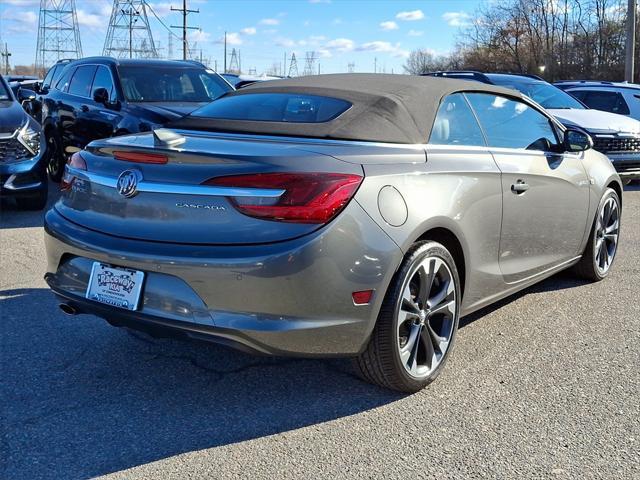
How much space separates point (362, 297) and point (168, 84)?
21.1 feet

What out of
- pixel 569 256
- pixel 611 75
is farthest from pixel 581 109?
pixel 611 75

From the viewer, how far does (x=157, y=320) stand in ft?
9.50

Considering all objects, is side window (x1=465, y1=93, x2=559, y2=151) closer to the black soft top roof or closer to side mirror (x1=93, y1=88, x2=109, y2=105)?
the black soft top roof

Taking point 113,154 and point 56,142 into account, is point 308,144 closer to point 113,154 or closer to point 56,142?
point 113,154

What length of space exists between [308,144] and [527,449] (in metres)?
1.63

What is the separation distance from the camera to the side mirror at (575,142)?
4.77 m

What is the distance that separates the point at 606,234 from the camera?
5453 mm

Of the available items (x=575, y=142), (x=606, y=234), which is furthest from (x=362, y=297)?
(x=606, y=234)

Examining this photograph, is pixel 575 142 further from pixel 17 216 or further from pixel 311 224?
pixel 17 216

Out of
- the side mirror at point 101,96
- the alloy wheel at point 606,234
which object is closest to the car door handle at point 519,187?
the alloy wheel at point 606,234

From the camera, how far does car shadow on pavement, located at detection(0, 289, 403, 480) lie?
279 cm

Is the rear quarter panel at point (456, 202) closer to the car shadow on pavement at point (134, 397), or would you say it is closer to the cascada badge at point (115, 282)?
the car shadow on pavement at point (134, 397)

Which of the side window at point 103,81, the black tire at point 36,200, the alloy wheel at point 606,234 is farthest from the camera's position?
the side window at point 103,81

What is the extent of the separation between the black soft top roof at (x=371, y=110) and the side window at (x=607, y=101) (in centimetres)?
939
